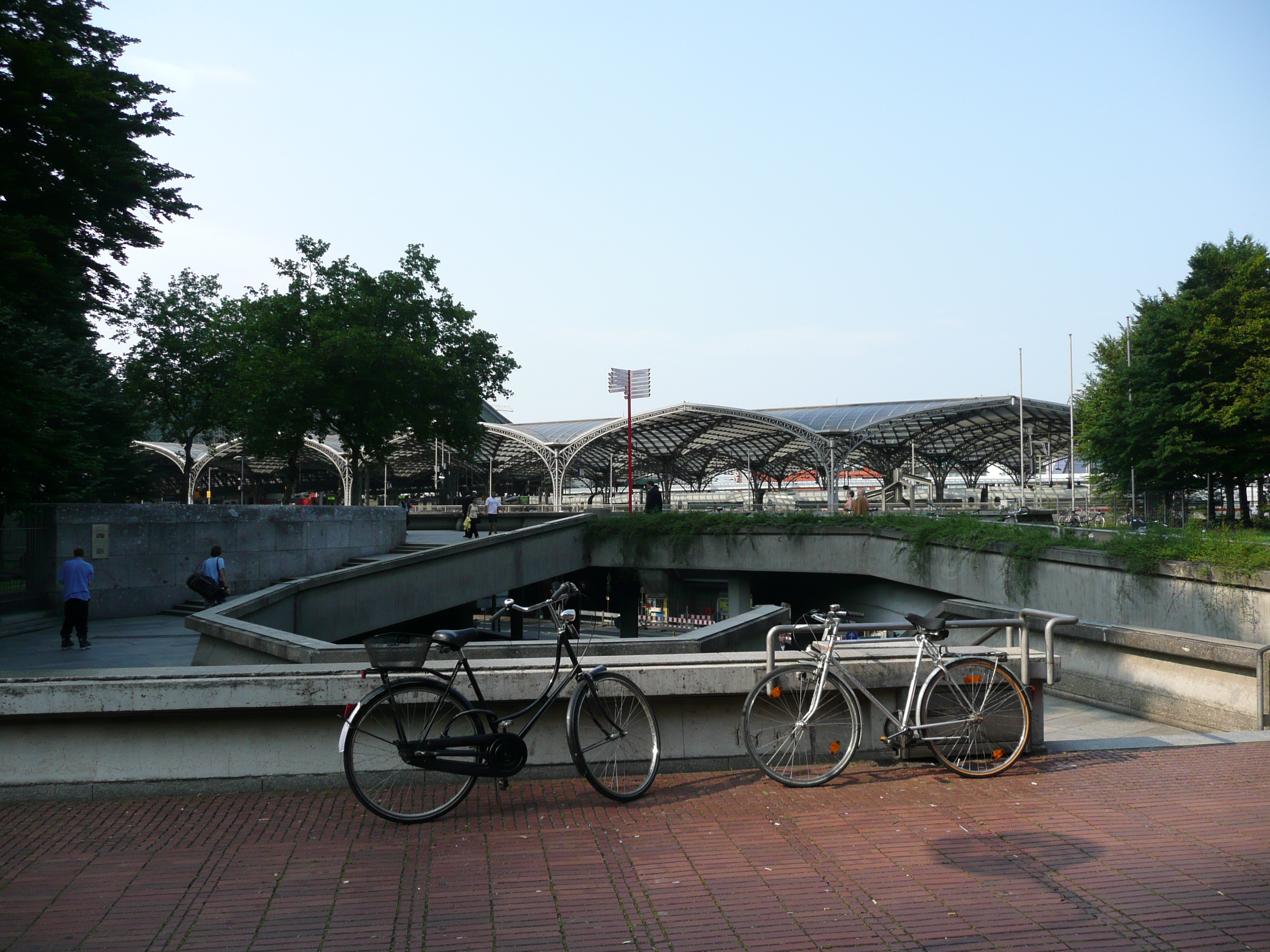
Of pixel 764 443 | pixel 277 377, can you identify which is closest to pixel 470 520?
pixel 277 377

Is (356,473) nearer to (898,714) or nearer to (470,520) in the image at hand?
(470,520)

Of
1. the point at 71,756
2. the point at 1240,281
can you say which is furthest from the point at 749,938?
the point at 1240,281

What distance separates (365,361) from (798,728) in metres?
28.3

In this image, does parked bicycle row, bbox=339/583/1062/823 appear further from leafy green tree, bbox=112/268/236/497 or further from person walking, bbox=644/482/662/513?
leafy green tree, bbox=112/268/236/497

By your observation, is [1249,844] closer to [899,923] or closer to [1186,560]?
[899,923]

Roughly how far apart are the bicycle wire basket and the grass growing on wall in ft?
41.8

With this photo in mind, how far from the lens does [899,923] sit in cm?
366

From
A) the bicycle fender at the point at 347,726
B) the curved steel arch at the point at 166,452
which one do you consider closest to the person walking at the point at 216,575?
the bicycle fender at the point at 347,726

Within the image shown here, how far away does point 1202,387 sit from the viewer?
3447cm

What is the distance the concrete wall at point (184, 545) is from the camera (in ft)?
55.5

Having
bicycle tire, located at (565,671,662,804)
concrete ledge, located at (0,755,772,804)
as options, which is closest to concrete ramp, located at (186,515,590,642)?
concrete ledge, located at (0,755,772,804)

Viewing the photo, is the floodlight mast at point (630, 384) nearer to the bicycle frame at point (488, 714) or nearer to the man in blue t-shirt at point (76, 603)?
the man in blue t-shirt at point (76, 603)

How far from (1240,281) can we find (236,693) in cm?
3973

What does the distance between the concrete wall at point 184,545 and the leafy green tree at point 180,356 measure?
13.6 metres
